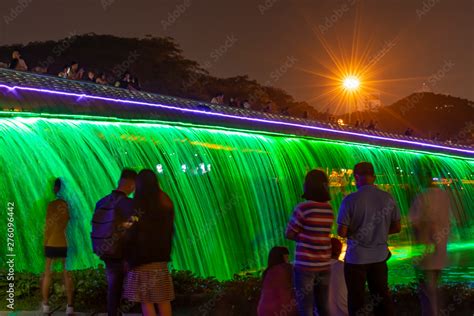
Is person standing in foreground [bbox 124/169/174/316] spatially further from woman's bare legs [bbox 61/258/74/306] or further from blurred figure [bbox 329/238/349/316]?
blurred figure [bbox 329/238/349/316]

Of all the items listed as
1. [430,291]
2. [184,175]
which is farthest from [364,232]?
[184,175]

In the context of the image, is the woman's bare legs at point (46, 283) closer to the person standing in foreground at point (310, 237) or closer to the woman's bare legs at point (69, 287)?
the woman's bare legs at point (69, 287)

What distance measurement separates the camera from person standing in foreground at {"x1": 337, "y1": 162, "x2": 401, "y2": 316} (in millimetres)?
6859

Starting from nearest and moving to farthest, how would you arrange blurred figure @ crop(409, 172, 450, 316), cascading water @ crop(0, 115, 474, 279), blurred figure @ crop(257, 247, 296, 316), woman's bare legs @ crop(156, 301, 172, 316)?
blurred figure @ crop(257, 247, 296, 316)
woman's bare legs @ crop(156, 301, 172, 316)
blurred figure @ crop(409, 172, 450, 316)
cascading water @ crop(0, 115, 474, 279)

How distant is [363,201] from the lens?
270 inches

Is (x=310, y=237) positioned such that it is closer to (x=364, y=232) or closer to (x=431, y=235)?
(x=364, y=232)

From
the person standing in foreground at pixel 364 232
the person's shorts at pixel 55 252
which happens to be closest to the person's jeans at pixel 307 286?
the person standing in foreground at pixel 364 232

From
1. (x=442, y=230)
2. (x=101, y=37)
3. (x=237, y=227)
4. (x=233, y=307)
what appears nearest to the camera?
(x=442, y=230)

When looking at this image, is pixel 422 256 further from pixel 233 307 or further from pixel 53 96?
pixel 53 96

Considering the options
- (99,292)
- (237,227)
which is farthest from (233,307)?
(237,227)

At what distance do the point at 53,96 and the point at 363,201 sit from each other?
232 inches

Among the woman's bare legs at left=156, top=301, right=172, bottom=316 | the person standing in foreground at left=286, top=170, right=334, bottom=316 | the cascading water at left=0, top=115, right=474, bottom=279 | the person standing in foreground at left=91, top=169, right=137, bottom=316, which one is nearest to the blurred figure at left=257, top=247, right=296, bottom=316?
the person standing in foreground at left=286, top=170, right=334, bottom=316

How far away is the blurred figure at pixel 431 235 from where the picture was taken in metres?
7.39

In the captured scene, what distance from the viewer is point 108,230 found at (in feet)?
22.0
